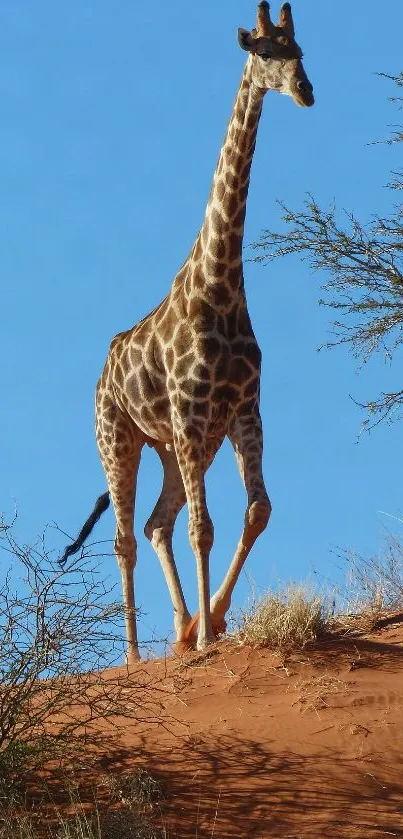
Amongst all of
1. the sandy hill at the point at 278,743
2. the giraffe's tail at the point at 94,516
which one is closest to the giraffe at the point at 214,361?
the sandy hill at the point at 278,743

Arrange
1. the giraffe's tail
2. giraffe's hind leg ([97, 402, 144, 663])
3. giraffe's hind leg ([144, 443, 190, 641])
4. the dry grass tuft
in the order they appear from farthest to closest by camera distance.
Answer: the giraffe's tail < giraffe's hind leg ([97, 402, 144, 663]) < giraffe's hind leg ([144, 443, 190, 641]) < the dry grass tuft

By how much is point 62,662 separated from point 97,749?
2.08 ft

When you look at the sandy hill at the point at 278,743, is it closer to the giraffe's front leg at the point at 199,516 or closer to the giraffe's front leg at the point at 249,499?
the giraffe's front leg at the point at 199,516

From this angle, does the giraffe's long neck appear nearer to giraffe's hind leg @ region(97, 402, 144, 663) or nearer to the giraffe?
the giraffe

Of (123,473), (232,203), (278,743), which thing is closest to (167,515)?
(123,473)

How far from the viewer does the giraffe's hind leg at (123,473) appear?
12.0 m

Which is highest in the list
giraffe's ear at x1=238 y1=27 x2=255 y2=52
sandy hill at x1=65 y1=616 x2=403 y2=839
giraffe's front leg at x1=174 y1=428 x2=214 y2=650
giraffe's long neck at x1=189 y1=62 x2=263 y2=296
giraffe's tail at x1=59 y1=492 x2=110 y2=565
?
giraffe's ear at x1=238 y1=27 x2=255 y2=52

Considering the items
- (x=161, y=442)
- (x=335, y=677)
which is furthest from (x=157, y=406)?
(x=335, y=677)

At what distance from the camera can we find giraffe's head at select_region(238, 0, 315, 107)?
9.94m

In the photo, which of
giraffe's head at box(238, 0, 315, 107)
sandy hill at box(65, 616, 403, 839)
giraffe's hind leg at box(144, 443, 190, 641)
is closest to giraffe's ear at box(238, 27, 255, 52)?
giraffe's head at box(238, 0, 315, 107)

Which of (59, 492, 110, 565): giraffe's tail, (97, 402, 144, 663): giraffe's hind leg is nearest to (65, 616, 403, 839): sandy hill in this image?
(97, 402, 144, 663): giraffe's hind leg

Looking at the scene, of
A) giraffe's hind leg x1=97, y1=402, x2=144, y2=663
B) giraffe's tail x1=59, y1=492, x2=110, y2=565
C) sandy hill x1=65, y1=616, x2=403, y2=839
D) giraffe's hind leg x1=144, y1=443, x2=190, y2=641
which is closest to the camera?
sandy hill x1=65, y1=616, x2=403, y2=839

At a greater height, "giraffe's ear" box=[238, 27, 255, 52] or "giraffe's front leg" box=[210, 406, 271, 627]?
"giraffe's ear" box=[238, 27, 255, 52]

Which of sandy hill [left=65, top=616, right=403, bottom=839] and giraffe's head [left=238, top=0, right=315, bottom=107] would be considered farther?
giraffe's head [left=238, top=0, right=315, bottom=107]
